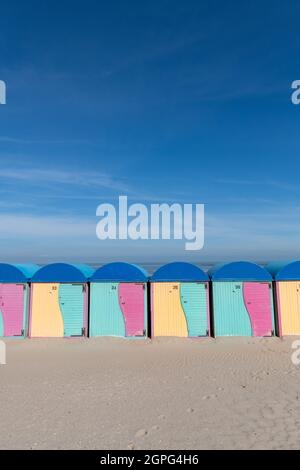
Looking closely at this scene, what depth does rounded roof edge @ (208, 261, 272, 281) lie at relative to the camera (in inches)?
432

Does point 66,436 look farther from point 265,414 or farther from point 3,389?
point 265,414

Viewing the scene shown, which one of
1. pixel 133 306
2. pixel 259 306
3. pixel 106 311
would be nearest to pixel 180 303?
pixel 133 306

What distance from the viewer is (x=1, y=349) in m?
9.98

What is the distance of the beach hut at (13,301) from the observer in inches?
434

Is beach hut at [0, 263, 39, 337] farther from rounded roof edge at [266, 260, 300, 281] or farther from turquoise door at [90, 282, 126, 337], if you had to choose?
rounded roof edge at [266, 260, 300, 281]

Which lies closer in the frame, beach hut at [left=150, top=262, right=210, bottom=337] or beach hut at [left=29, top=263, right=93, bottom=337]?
beach hut at [left=150, top=262, right=210, bottom=337]

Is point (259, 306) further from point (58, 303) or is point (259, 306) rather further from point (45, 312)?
point (45, 312)

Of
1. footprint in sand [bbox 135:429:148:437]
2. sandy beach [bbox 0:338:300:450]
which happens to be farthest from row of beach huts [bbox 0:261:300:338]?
footprint in sand [bbox 135:429:148:437]

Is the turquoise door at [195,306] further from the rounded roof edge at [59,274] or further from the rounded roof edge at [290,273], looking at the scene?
the rounded roof edge at [59,274]

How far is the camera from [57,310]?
11078 mm

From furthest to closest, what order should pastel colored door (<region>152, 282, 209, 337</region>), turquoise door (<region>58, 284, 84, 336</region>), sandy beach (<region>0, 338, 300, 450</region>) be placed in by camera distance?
1. turquoise door (<region>58, 284, 84, 336</region>)
2. pastel colored door (<region>152, 282, 209, 337</region>)
3. sandy beach (<region>0, 338, 300, 450</region>)

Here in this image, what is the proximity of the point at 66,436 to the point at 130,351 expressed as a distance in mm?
4731

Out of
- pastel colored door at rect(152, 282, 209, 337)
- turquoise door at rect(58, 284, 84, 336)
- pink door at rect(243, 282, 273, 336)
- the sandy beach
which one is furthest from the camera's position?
turquoise door at rect(58, 284, 84, 336)

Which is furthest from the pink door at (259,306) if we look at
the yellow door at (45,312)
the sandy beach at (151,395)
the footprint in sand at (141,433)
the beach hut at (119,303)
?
the footprint in sand at (141,433)
